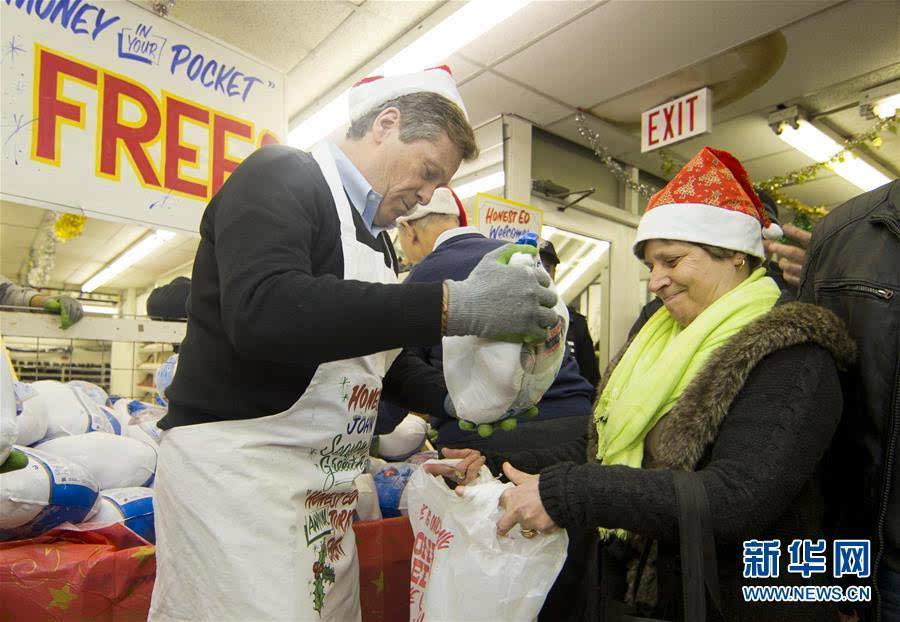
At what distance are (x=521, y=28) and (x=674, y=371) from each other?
9.19 feet

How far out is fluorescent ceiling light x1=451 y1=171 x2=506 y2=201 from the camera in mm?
4836

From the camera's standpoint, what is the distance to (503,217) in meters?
4.21

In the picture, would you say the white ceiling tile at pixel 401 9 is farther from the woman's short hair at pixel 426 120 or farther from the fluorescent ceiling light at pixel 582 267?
the fluorescent ceiling light at pixel 582 267

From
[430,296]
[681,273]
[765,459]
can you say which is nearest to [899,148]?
[681,273]

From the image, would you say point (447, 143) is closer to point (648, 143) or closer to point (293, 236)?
point (293, 236)

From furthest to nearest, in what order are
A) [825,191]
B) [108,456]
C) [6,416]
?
[825,191] → [108,456] → [6,416]

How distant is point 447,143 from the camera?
1339 millimetres

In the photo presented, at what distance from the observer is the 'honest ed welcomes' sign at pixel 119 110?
2.09 metres


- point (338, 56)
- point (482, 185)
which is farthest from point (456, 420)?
point (482, 185)

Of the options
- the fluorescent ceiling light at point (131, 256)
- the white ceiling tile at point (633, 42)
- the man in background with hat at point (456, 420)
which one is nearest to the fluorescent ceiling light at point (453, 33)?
the white ceiling tile at point (633, 42)

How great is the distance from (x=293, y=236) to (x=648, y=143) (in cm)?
388

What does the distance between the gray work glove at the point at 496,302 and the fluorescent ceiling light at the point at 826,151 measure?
13.9ft

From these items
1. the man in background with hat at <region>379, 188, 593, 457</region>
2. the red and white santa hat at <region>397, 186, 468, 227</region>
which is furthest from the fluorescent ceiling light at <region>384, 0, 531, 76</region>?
the man in background with hat at <region>379, 188, 593, 457</region>

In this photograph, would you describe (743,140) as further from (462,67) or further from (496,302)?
(496,302)
